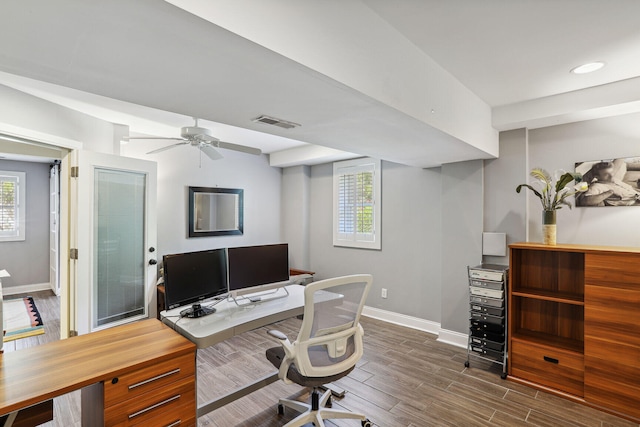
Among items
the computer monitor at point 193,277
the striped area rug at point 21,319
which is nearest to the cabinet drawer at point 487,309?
the computer monitor at point 193,277

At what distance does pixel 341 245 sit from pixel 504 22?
11.9ft

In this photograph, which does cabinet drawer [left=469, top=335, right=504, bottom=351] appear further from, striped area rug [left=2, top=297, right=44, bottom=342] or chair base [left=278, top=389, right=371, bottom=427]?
striped area rug [left=2, top=297, right=44, bottom=342]

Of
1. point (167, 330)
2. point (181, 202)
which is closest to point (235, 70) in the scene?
point (167, 330)

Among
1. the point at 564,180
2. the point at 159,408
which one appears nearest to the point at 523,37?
the point at 564,180

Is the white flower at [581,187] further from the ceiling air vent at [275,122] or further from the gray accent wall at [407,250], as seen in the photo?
the ceiling air vent at [275,122]

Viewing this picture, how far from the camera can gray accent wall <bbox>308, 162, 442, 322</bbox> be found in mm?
3918

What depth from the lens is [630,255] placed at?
89.3 inches

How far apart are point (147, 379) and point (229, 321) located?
64 cm

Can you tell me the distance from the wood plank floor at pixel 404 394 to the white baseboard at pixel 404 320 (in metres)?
0.39

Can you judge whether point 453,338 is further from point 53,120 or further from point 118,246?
point 53,120

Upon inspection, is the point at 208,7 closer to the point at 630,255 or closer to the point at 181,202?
the point at 630,255

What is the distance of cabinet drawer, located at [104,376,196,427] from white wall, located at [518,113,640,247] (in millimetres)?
3305

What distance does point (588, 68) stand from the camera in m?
2.24

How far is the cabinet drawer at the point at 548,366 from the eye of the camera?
2.49m
